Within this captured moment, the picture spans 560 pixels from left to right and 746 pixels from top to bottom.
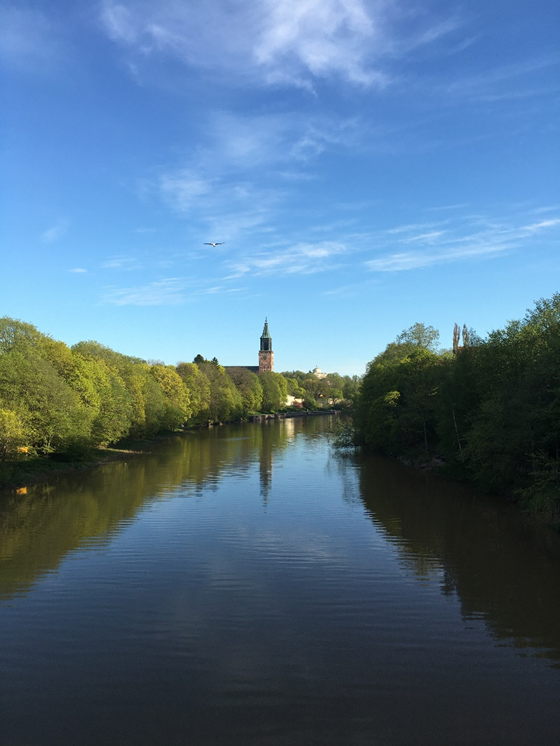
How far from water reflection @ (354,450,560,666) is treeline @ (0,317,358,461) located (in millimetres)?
23605

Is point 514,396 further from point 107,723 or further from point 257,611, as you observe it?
point 107,723

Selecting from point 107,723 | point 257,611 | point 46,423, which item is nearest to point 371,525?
point 257,611

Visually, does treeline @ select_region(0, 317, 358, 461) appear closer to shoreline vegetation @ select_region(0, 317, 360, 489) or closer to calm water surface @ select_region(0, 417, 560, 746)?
shoreline vegetation @ select_region(0, 317, 360, 489)

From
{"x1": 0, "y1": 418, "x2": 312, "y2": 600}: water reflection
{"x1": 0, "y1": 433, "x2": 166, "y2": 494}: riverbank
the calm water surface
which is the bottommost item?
the calm water surface

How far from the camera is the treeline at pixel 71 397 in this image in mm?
40062

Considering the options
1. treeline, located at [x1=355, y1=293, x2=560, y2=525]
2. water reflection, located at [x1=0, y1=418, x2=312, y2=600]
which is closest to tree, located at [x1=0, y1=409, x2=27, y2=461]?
water reflection, located at [x1=0, y1=418, x2=312, y2=600]

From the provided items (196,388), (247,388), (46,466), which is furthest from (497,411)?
(247,388)

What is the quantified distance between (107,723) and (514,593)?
41.2 ft

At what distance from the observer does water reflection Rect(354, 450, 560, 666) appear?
1491 cm

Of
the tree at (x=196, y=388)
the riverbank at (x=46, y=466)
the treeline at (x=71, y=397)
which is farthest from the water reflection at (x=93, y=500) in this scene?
the tree at (x=196, y=388)

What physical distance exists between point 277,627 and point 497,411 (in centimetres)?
2044

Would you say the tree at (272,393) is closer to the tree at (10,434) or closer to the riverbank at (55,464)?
the riverbank at (55,464)

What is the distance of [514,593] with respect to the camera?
17000 millimetres

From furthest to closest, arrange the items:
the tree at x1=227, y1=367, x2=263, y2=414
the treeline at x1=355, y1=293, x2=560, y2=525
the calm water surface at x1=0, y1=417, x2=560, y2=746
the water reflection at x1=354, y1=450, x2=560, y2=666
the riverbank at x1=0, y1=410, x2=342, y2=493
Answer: the tree at x1=227, y1=367, x2=263, y2=414, the riverbank at x1=0, y1=410, x2=342, y2=493, the treeline at x1=355, y1=293, x2=560, y2=525, the water reflection at x1=354, y1=450, x2=560, y2=666, the calm water surface at x1=0, y1=417, x2=560, y2=746
